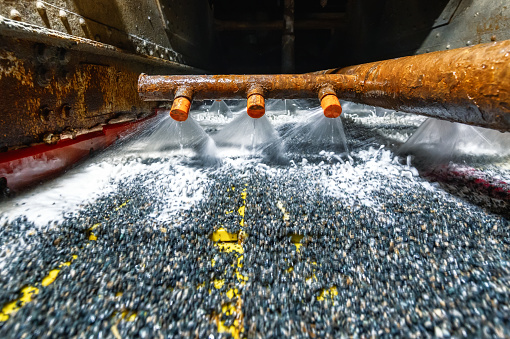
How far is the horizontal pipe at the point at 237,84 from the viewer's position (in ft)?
5.30

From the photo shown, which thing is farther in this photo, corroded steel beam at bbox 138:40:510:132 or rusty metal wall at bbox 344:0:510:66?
rusty metal wall at bbox 344:0:510:66

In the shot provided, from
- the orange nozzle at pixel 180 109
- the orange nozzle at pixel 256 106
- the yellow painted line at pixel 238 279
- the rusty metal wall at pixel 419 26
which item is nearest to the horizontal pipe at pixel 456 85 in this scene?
the orange nozzle at pixel 256 106

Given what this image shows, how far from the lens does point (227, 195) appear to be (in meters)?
1.37

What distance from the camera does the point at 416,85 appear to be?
1203mm

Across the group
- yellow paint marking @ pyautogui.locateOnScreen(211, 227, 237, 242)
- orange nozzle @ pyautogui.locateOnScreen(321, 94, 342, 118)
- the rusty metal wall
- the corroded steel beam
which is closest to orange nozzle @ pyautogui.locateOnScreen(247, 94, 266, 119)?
the corroded steel beam

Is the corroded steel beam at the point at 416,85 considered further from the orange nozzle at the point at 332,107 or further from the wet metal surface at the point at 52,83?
the wet metal surface at the point at 52,83

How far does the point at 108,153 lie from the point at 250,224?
157cm

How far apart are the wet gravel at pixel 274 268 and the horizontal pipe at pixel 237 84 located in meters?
0.75

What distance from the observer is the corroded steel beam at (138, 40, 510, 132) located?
906mm

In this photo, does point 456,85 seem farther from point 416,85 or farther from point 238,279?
point 238,279

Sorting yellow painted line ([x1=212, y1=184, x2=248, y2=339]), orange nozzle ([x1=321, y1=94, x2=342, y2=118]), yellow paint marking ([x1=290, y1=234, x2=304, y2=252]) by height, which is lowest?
yellow painted line ([x1=212, y1=184, x2=248, y2=339])

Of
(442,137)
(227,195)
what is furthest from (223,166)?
(442,137)

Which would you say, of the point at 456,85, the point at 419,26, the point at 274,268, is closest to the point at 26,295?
the point at 274,268

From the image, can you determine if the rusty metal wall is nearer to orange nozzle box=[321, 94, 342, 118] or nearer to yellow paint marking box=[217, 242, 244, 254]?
orange nozzle box=[321, 94, 342, 118]
